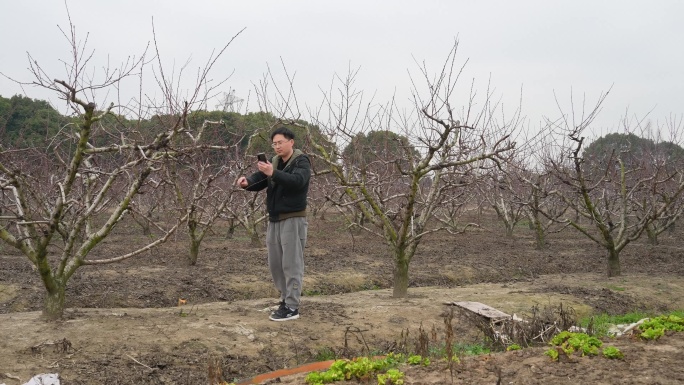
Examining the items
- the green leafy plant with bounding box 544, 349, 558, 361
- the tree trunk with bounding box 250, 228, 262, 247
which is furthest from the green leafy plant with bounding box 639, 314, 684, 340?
the tree trunk with bounding box 250, 228, 262, 247

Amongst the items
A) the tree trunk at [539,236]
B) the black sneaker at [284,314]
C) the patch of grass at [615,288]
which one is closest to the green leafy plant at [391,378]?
the black sneaker at [284,314]

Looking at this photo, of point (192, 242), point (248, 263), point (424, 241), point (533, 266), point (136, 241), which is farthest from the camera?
point (424, 241)

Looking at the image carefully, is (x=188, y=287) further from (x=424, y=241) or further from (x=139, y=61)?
(x=424, y=241)

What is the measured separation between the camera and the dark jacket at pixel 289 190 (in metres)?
4.81

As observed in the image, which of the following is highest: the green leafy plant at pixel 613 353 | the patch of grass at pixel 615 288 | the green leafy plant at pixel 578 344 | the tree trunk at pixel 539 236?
the tree trunk at pixel 539 236

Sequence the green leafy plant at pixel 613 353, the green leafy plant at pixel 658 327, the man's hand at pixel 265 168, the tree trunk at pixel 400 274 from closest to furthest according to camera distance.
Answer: the green leafy plant at pixel 613 353 < the green leafy plant at pixel 658 327 < the man's hand at pixel 265 168 < the tree trunk at pixel 400 274

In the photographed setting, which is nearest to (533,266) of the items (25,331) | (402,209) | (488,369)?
(402,209)

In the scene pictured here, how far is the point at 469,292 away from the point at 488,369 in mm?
3899

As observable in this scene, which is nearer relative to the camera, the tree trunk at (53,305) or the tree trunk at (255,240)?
the tree trunk at (53,305)

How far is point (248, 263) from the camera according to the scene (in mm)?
9375

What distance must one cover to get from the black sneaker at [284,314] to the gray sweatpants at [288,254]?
0.04 m

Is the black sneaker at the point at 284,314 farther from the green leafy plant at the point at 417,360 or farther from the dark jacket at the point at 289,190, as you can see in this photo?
the green leafy plant at the point at 417,360

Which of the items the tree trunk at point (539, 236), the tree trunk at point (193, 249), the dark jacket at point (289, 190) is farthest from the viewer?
the tree trunk at point (539, 236)

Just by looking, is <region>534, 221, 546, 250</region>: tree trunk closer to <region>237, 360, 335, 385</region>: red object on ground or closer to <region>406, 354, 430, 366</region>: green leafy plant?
<region>237, 360, 335, 385</region>: red object on ground
